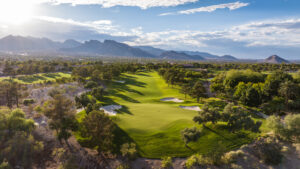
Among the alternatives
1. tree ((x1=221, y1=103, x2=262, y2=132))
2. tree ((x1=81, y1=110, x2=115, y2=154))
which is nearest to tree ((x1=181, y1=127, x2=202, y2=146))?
tree ((x1=221, y1=103, x2=262, y2=132))

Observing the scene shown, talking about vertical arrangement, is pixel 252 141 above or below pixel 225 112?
below

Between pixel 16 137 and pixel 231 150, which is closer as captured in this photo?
pixel 16 137

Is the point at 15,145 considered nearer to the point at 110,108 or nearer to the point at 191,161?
the point at 110,108

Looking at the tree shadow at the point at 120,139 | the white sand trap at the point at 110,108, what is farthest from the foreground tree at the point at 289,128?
the white sand trap at the point at 110,108

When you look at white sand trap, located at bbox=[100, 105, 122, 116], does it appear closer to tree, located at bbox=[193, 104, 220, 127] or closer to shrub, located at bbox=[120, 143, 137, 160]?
shrub, located at bbox=[120, 143, 137, 160]

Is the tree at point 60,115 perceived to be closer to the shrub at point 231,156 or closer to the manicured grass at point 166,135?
the manicured grass at point 166,135

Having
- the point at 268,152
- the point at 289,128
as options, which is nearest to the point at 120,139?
the point at 268,152

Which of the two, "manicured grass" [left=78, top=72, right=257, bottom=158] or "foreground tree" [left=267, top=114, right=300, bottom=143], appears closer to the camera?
"manicured grass" [left=78, top=72, right=257, bottom=158]

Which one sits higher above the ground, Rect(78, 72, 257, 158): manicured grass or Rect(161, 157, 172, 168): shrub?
Rect(78, 72, 257, 158): manicured grass

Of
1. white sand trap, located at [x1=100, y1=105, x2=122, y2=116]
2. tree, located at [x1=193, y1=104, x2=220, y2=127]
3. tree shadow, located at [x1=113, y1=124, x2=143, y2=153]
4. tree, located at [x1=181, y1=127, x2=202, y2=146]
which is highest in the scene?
tree, located at [x1=193, y1=104, x2=220, y2=127]

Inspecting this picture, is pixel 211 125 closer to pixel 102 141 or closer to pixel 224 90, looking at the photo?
pixel 102 141

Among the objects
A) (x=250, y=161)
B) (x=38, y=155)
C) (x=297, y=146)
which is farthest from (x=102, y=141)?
(x=297, y=146)
